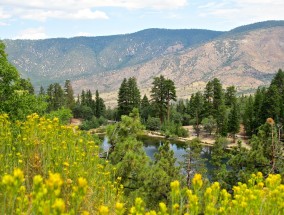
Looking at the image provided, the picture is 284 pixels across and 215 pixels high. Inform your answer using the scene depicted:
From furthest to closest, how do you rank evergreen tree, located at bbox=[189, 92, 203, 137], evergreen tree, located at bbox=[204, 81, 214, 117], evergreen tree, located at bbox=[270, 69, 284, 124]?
evergreen tree, located at bbox=[189, 92, 203, 137] → evergreen tree, located at bbox=[204, 81, 214, 117] → evergreen tree, located at bbox=[270, 69, 284, 124]

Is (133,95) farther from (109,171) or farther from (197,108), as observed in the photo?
(109,171)

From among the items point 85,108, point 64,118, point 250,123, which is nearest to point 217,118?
point 250,123

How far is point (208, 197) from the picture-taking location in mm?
3234

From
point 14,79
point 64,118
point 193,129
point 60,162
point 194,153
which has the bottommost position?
point 193,129

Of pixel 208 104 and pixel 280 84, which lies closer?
pixel 280 84

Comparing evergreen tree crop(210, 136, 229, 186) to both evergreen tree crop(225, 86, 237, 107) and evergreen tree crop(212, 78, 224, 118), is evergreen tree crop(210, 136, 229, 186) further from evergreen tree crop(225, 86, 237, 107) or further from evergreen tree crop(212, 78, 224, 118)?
evergreen tree crop(225, 86, 237, 107)

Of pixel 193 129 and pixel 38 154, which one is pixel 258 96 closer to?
pixel 193 129

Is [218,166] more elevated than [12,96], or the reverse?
[12,96]

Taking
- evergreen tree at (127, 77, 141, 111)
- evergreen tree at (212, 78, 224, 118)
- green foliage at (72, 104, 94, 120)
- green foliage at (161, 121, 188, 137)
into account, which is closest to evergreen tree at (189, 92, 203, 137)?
green foliage at (161, 121, 188, 137)

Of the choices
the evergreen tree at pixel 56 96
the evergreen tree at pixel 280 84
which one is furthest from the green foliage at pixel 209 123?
the evergreen tree at pixel 56 96

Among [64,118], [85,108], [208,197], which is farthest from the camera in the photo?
[85,108]

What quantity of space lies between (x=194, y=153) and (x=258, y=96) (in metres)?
40.5

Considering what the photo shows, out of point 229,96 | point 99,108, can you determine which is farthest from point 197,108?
point 99,108

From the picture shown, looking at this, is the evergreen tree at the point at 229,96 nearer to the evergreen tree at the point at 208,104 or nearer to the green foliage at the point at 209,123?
the evergreen tree at the point at 208,104
